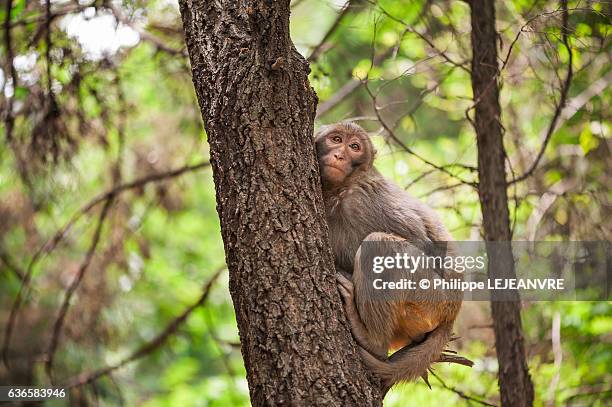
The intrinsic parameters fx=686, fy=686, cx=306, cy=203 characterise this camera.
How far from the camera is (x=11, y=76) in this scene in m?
5.71

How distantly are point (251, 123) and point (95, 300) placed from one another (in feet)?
15.8

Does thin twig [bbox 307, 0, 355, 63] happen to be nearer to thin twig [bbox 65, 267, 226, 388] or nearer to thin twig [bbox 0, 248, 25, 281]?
thin twig [bbox 65, 267, 226, 388]

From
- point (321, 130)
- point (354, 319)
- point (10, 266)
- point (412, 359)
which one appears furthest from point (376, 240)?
point (10, 266)

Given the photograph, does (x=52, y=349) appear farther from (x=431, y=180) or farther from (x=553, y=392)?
(x=553, y=392)

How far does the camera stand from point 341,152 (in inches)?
173

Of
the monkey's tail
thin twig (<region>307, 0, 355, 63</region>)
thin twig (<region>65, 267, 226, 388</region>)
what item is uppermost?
thin twig (<region>307, 0, 355, 63</region>)

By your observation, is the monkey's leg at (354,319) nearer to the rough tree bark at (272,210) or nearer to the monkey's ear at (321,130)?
the rough tree bark at (272,210)

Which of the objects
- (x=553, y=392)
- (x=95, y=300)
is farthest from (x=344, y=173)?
(x=95, y=300)

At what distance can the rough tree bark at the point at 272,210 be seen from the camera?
312 cm

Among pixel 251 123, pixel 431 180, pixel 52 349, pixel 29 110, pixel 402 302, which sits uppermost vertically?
pixel 29 110

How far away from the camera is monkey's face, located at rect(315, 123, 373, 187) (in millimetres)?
4336

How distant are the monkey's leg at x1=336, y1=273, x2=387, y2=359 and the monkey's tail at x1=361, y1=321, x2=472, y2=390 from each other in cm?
→ 10

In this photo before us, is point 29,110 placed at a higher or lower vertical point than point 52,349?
higher

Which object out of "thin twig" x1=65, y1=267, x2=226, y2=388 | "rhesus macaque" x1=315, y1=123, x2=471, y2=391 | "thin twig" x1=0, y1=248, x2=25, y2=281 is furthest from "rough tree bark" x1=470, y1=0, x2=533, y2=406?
"thin twig" x1=0, y1=248, x2=25, y2=281
